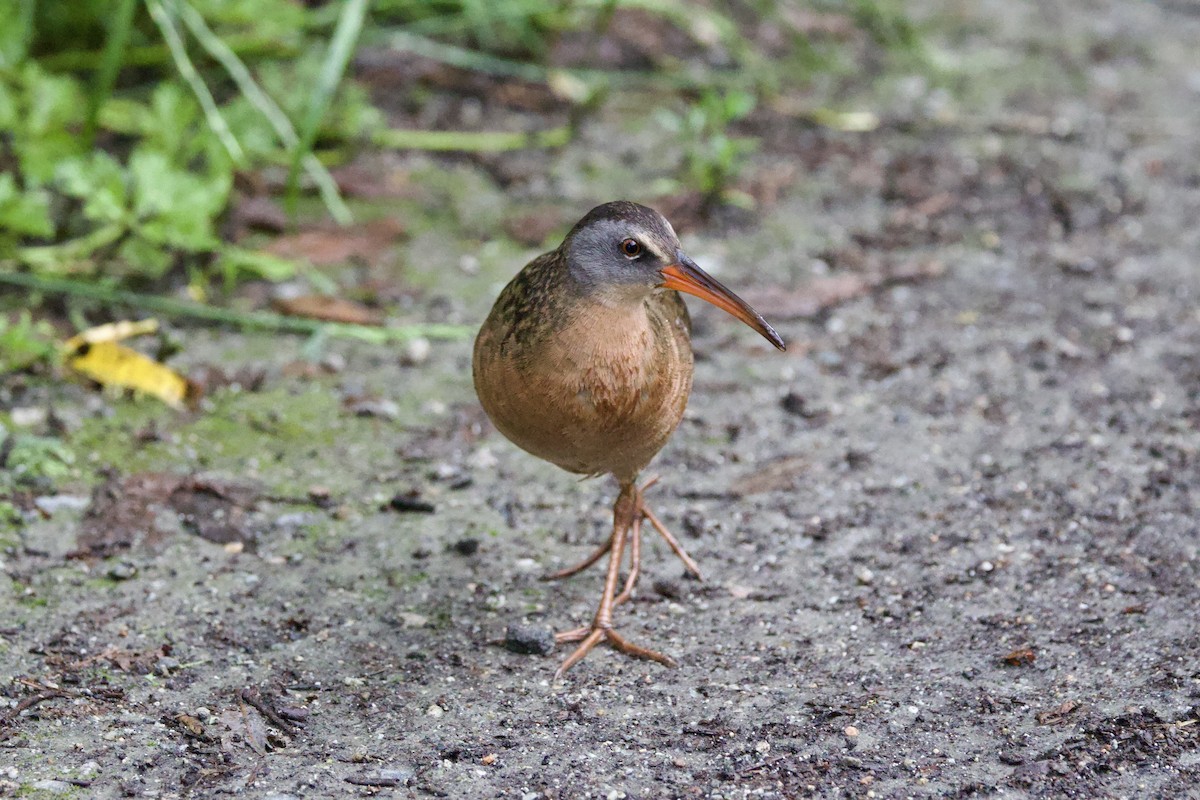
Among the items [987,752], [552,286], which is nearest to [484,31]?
[552,286]

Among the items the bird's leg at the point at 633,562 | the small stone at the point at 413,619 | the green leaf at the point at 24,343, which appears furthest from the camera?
the green leaf at the point at 24,343

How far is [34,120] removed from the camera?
4977mm

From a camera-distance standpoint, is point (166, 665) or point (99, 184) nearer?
→ point (166, 665)

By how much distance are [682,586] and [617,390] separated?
80 centimetres

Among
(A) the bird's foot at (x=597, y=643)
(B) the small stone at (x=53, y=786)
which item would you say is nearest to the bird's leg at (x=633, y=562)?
(A) the bird's foot at (x=597, y=643)

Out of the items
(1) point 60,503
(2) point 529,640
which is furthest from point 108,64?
(2) point 529,640

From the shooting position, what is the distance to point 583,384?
326 centimetres

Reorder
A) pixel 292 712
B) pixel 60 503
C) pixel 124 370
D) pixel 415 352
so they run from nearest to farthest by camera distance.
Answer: pixel 292 712 < pixel 60 503 < pixel 124 370 < pixel 415 352

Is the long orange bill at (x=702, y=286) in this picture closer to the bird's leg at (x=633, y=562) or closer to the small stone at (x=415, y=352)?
the bird's leg at (x=633, y=562)

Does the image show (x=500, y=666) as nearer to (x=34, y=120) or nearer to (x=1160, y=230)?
(x=34, y=120)

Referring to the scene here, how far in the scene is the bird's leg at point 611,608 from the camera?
3.48 metres

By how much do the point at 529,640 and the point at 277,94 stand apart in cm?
324

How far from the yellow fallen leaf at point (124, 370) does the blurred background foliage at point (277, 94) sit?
0.50 ft

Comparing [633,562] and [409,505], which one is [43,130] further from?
[633,562]
